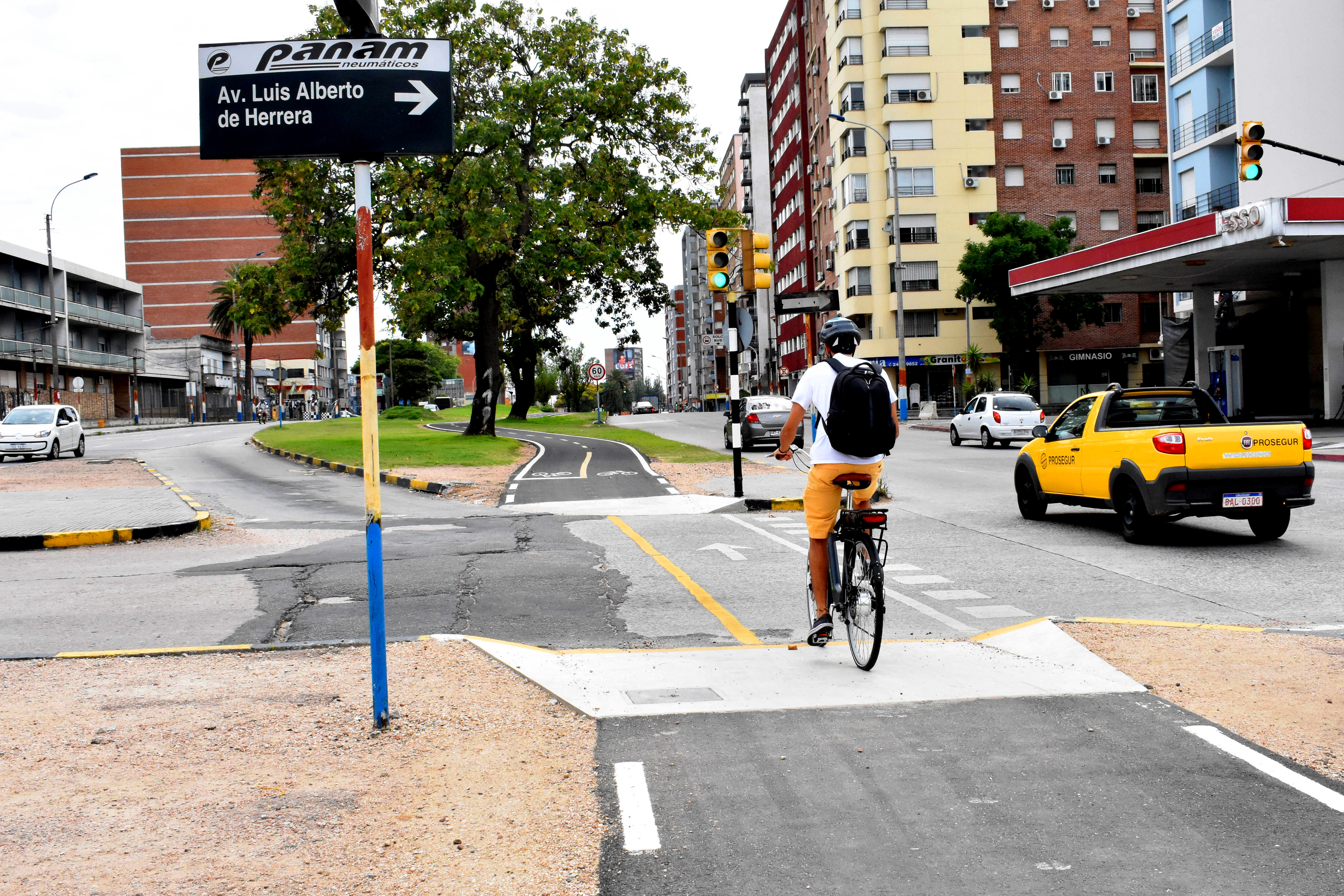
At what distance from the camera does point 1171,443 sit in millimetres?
10969

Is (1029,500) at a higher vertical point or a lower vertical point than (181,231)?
lower

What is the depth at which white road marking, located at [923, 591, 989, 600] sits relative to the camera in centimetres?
871

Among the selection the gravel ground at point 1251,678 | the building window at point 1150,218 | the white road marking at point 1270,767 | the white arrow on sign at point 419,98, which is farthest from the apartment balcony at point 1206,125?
the white arrow on sign at point 419,98

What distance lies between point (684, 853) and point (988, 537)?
9.24 metres

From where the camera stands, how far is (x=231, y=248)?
394 feet

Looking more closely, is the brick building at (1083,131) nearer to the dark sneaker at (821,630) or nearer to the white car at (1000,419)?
the white car at (1000,419)

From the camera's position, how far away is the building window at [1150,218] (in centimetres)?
6894

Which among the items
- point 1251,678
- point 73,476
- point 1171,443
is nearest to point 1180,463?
point 1171,443

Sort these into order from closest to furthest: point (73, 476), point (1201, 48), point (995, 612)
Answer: point (995, 612) → point (73, 476) → point (1201, 48)

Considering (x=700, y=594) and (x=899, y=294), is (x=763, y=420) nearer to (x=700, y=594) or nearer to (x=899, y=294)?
(x=899, y=294)

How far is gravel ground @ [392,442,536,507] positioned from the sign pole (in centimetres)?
1263

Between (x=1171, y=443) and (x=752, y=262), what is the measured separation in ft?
24.1

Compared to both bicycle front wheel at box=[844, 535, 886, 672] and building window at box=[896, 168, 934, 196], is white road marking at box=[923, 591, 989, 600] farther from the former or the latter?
building window at box=[896, 168, 934, 196]

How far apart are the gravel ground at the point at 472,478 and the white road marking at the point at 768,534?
4531 mm
